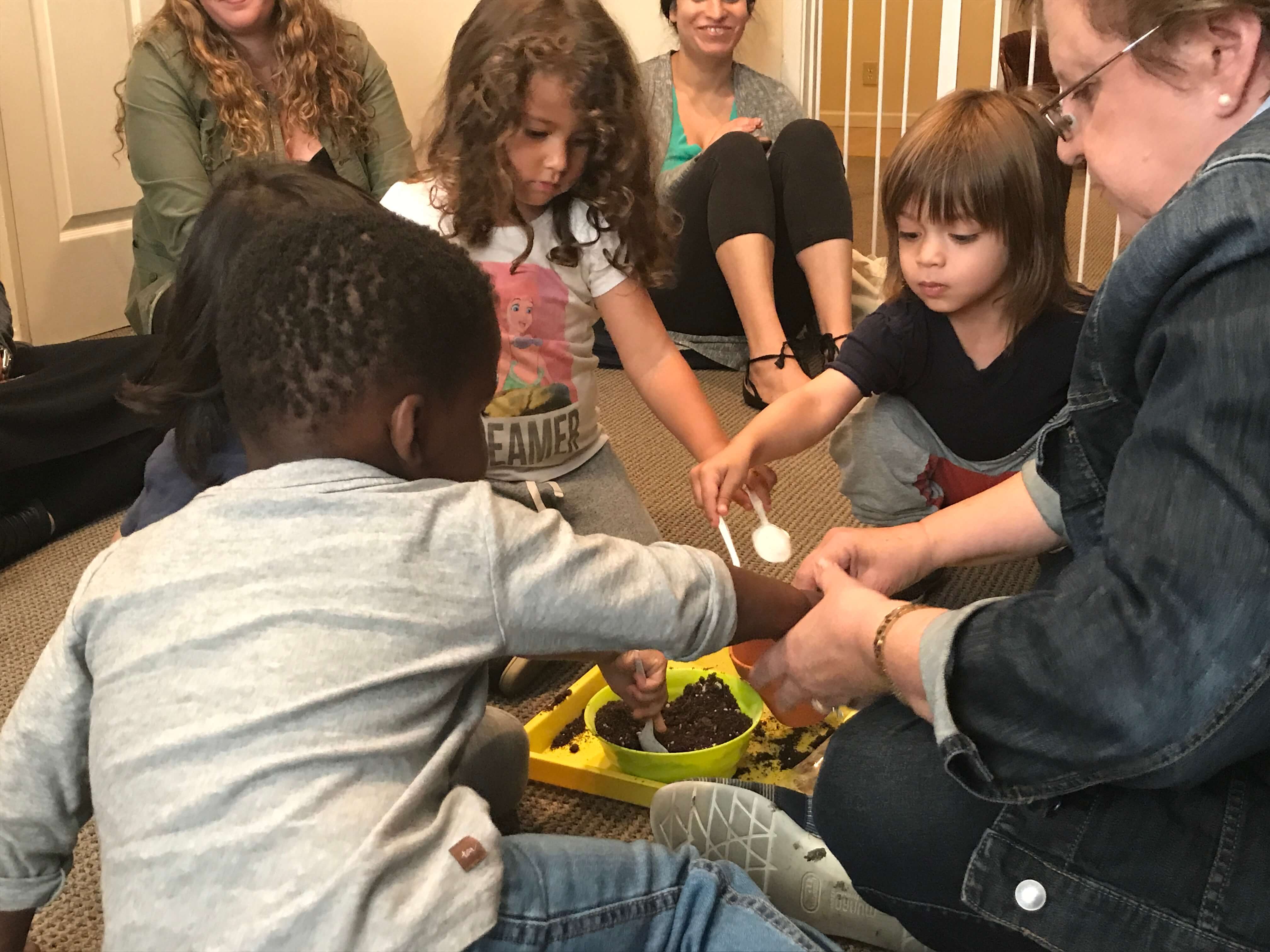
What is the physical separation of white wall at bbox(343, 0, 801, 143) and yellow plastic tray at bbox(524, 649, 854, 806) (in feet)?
6.37

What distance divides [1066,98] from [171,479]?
80cm

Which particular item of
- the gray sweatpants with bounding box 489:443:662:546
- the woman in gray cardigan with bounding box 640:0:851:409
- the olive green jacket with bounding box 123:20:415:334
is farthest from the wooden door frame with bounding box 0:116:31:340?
the gray sweatpants with bounding box 489:443:662:546

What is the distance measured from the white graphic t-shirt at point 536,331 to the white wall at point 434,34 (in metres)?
1.56

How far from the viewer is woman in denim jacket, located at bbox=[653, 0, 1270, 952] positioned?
539 millimetres

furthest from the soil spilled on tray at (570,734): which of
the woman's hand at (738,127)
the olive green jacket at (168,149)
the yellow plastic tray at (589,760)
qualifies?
the woman's hand at (738,127)

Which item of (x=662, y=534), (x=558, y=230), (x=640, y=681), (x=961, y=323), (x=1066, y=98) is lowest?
(x=662, y=534)

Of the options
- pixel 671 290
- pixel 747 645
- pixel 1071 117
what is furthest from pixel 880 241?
pixel 1071 117

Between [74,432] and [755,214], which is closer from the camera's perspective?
[74,432]

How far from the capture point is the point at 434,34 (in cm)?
297

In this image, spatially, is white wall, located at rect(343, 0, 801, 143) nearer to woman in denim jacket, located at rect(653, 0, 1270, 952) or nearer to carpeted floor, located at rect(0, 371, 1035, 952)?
carpeted floor, located at rect(0, 371, 1035, 952)

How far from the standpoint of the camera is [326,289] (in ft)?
2.26

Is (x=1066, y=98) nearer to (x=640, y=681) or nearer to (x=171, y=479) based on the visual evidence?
(x=640, y=681)

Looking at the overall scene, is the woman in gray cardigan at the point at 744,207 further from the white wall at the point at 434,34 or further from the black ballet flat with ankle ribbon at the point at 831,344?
the white wall at the point at 434,34

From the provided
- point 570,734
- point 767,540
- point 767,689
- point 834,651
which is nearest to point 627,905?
point 834,651
